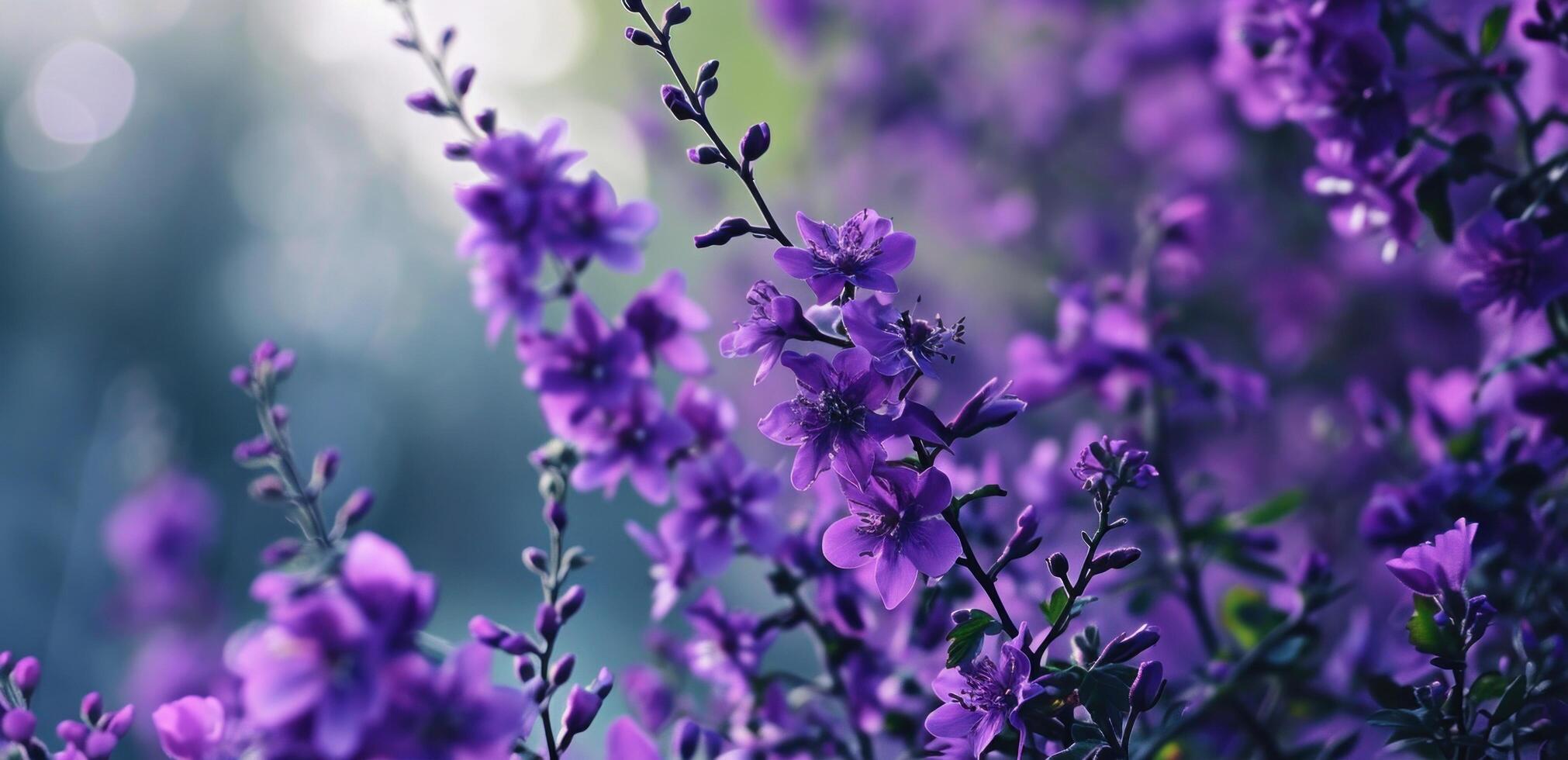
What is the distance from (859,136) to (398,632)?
336cm

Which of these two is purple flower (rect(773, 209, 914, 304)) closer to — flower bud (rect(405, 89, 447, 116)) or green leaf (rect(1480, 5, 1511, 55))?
flower bud (rect(405, 89, 447, 116))

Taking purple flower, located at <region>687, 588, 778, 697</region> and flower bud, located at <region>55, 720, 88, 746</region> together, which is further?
purple flower, located at <region>687, 588, 778, 697</region>

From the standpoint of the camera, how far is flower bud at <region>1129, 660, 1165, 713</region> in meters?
0.80

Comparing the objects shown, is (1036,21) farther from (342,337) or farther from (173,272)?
(173,272)

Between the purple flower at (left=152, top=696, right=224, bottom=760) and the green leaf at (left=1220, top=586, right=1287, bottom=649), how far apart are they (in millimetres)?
Result: 1166

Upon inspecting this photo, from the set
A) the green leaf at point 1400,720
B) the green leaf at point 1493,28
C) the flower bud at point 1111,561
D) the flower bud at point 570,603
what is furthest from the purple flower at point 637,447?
Result: the green leaf at point 1493,28

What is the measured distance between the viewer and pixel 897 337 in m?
0.83

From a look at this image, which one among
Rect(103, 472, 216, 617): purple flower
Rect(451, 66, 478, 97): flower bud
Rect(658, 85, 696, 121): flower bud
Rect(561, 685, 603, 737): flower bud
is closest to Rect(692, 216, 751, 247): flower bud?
Answer: Rect(658, 85, 696, 121): flower bud

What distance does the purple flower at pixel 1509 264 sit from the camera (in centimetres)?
105

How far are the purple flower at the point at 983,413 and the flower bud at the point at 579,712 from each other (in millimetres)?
388

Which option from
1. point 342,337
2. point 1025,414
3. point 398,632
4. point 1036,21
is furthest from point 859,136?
point 342,337

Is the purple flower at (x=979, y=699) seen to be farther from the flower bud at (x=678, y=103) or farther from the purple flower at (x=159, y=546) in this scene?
the purple flower at (x=159, y=546)

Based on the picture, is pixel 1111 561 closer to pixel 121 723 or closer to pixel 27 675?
pixel 121 723

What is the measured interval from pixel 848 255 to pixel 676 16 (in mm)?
304
